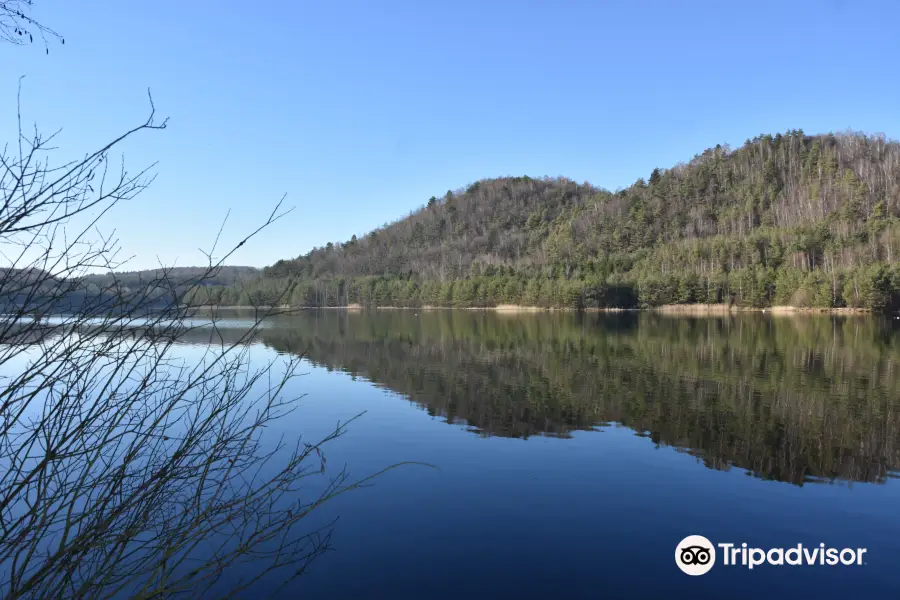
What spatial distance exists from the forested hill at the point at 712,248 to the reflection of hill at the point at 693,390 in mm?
55008

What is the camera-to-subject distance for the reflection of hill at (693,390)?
13463 mm

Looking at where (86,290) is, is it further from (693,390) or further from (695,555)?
(693,390)

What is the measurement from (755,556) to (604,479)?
11.1 ft

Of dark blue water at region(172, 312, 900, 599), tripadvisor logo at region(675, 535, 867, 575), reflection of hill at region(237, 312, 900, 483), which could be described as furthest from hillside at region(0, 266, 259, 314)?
tripadvisor logo at region(675, 535, 867, 575)

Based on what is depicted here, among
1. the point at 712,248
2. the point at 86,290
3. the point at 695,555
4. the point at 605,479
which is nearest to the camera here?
the point at 86,290

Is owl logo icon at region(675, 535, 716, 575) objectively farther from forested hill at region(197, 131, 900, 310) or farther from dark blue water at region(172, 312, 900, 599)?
forested hill at region(197, 131, 900, 310)

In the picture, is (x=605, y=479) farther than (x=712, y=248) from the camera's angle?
No

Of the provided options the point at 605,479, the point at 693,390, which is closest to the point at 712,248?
the point at 693,390

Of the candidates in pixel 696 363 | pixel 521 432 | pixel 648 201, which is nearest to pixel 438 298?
pixel 648 201

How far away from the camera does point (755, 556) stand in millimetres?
8352

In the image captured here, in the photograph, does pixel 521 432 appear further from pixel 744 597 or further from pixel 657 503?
pixel 744 597

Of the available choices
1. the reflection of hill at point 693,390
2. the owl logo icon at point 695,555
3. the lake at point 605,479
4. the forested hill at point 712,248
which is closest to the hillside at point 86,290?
the reflection of hill at point 693,390

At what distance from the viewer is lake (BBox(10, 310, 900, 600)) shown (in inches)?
307

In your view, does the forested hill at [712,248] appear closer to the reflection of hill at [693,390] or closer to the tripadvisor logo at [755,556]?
the reflection of hill at [693,390]
